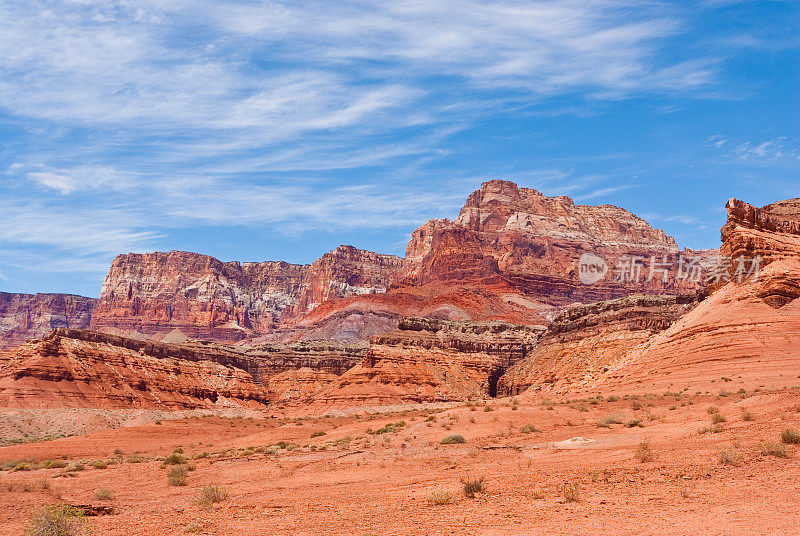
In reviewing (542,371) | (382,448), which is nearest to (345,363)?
(542,371)

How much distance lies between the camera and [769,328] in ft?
120

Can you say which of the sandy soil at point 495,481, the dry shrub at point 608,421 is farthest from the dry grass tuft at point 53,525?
the dry shrub at point 608,421

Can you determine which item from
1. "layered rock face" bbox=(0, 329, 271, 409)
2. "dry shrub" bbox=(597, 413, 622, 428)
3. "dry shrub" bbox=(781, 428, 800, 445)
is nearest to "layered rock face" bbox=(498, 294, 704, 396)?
"dry shrub" bbox=(597, 413, 622, 428)

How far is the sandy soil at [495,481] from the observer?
11.5 meters

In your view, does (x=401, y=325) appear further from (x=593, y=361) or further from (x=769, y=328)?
(x=769, y=328)

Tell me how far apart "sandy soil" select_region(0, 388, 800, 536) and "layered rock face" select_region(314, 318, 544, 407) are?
1557 inches

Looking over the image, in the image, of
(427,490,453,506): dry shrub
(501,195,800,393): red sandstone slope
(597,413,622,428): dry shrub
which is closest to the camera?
(427,490,453,506): dry shrub

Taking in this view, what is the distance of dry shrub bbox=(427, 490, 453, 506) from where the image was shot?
535 inches

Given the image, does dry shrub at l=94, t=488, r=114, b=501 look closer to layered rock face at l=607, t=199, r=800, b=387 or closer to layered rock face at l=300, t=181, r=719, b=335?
layered rock face at l=607, t=199, r=800, b=387

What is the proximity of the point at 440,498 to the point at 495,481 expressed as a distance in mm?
1969

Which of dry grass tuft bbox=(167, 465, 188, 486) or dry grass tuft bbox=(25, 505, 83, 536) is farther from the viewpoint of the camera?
dry grass tuft bbox=(167, 465, 188, 486)

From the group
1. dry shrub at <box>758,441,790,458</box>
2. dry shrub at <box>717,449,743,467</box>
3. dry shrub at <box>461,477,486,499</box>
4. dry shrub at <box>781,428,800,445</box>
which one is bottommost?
dry shrub at <box>461,477,486,499</box>

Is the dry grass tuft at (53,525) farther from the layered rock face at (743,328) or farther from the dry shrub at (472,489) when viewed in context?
the layered rock face at (743,328)

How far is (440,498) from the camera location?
13617 millimetres
